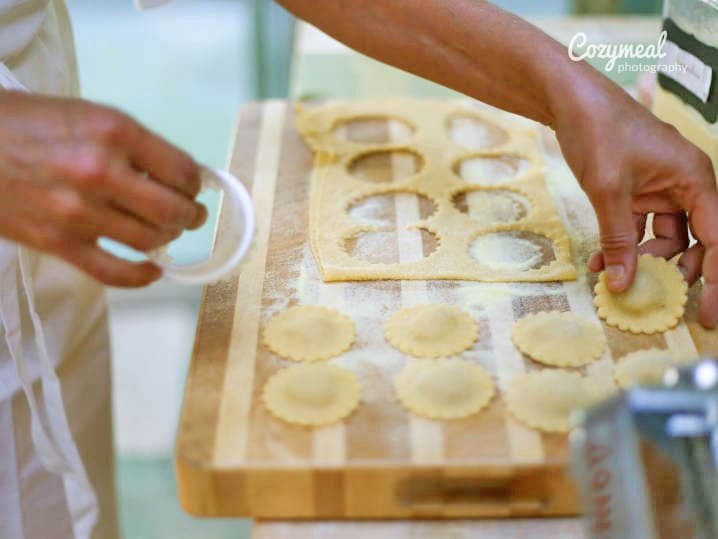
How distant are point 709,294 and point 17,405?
109 cm

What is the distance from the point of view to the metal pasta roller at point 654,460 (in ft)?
2.44

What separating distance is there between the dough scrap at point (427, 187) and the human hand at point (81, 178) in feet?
1.30

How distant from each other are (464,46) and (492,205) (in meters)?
0.29

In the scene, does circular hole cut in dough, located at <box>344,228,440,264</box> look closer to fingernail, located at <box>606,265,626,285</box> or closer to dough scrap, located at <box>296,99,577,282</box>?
dough scrap, located at <box>296,99,577,282</box>

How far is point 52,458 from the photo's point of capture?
4.16ft

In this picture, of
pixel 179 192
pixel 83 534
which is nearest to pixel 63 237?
pixel 179 192

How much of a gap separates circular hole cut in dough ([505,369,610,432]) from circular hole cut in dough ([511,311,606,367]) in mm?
30

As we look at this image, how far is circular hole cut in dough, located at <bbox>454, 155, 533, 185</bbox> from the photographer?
1568mm

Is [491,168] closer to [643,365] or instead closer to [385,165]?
[385,165]

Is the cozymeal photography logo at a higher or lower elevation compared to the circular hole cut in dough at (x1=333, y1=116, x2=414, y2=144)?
higher

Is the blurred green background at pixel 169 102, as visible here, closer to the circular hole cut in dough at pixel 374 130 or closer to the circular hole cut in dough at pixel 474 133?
the circular hole cut in dough at pixel 374 130

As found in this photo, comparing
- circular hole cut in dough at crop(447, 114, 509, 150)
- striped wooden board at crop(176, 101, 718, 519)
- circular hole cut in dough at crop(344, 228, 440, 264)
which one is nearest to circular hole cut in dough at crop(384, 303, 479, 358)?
striped wooden board at crop(176, 101, 718, 519)

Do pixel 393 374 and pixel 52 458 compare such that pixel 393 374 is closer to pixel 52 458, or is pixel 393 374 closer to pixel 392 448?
pixel 392 448

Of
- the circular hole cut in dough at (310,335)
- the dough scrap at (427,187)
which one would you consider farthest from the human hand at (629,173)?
the circular hole cut in dough at (310,335)
